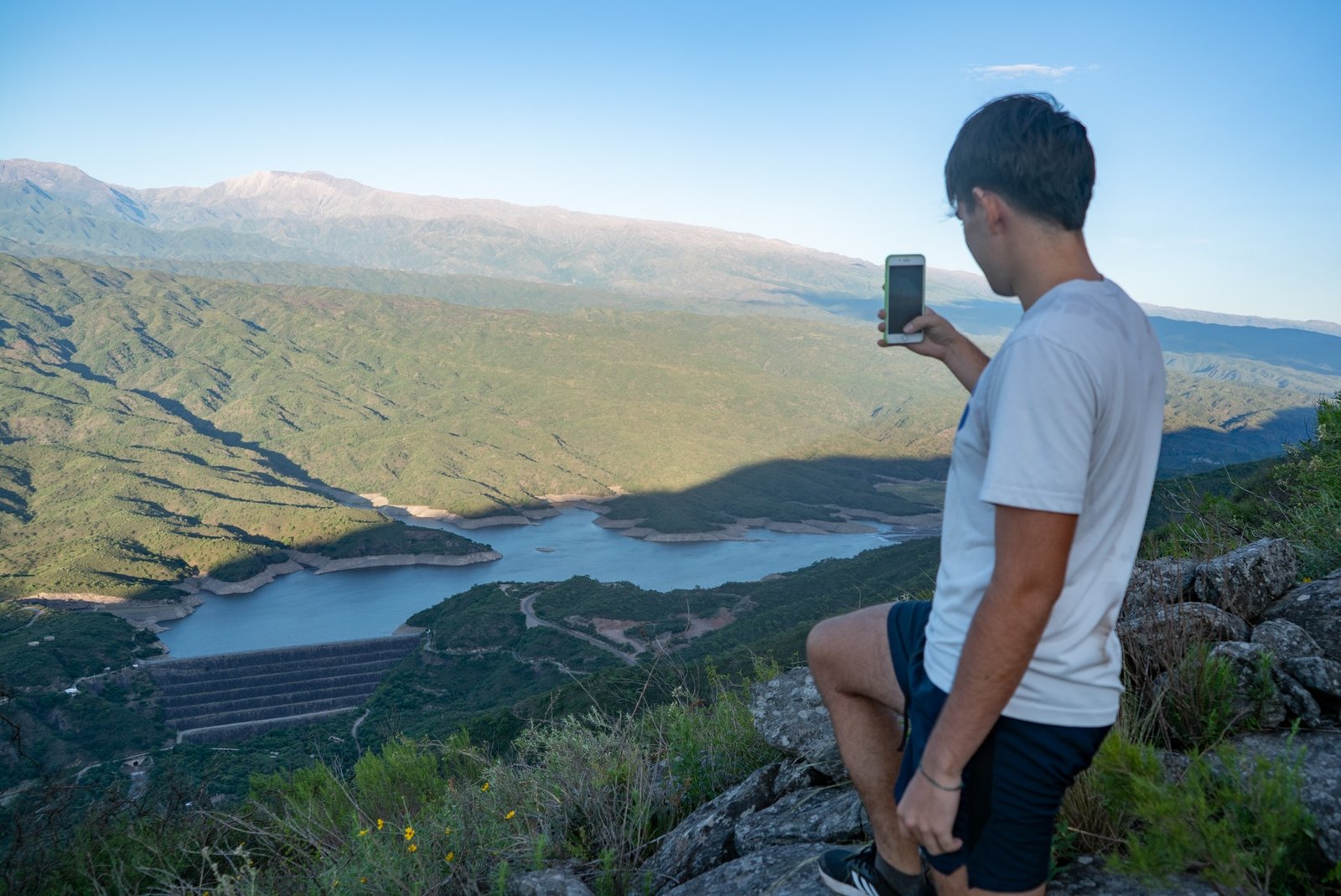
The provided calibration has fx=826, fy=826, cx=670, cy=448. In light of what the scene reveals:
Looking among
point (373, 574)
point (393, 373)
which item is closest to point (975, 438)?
point (373, 574)

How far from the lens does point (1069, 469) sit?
121 cm

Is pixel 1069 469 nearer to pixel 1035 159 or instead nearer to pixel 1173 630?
pixel 1035 159

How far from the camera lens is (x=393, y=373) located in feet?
516

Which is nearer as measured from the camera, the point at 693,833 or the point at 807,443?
the point at 693,833

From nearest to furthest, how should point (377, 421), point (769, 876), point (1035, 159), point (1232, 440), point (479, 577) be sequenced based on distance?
point (1035, 159) < point (769, 876) < point (479, 577) < point (1232, 440) < point (377, 421)

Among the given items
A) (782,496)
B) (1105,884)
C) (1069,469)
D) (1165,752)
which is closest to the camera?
(1069,469)

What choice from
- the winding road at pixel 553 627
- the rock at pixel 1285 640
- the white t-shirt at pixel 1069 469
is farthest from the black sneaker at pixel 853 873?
the winding road at pixel 553 627

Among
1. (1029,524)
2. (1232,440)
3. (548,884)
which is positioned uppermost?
(1029,524)

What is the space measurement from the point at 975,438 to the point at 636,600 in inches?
2271

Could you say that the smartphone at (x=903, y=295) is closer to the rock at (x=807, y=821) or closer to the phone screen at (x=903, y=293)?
the phone screen at (x=903, y=293)

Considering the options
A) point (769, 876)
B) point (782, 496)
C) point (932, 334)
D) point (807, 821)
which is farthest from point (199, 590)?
point (932, 334)

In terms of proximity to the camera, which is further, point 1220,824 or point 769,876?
point 769,876

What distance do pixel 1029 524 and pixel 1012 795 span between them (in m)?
0.50

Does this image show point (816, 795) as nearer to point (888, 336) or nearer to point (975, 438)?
point (888, 336)
